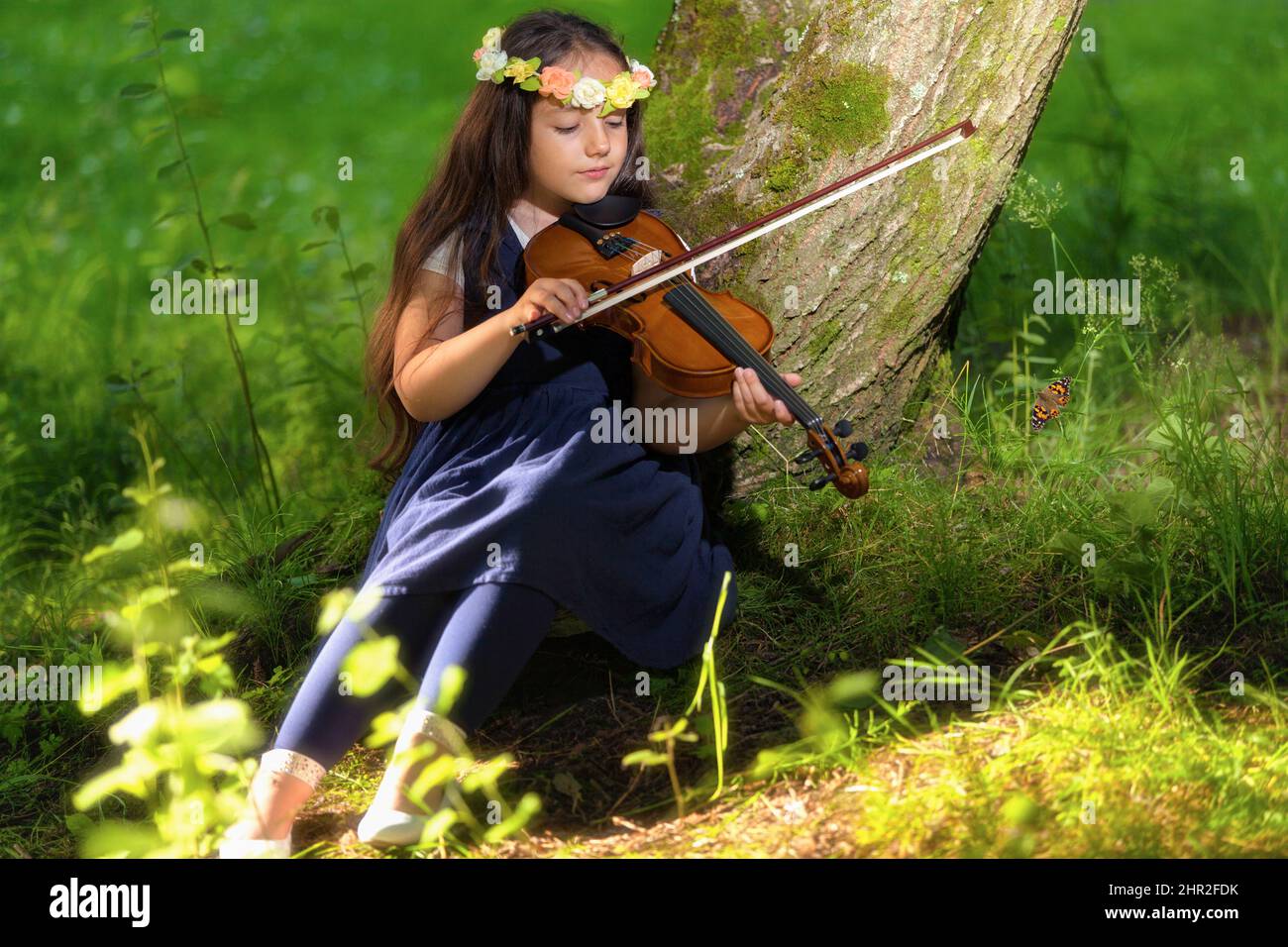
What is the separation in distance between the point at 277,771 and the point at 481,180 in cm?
131

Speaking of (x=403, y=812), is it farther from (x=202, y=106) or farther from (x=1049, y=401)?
(x=202, y=106)

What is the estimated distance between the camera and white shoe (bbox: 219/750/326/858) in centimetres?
262

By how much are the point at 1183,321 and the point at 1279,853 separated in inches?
98.4

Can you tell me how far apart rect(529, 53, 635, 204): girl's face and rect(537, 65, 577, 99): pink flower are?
0.05 m

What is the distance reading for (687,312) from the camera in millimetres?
2803

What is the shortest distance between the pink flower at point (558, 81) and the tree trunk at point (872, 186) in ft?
2.37

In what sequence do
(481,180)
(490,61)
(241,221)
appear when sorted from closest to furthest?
(490,61) → (481,180) → (241,221)

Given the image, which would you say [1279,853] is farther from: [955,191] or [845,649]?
[955,191]

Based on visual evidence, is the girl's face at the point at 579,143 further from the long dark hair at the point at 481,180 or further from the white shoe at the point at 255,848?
the white shoe at the point at 255,848

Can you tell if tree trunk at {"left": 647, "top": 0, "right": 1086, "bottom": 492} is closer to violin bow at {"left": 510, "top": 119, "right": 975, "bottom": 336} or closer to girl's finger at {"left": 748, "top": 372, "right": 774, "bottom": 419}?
violin bow at {"left": 510, "top": 119, "right": 975, "bottom": 336}

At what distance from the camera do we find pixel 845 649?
3.23 m

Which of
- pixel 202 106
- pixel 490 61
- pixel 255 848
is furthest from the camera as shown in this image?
pixel 202 106

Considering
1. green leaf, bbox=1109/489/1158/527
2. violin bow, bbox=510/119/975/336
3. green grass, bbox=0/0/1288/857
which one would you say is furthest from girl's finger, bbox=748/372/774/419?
green leaf, bbox=1109/489/1158/527

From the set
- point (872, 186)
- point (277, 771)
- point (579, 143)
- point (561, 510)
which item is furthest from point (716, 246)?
point (277, 771)
